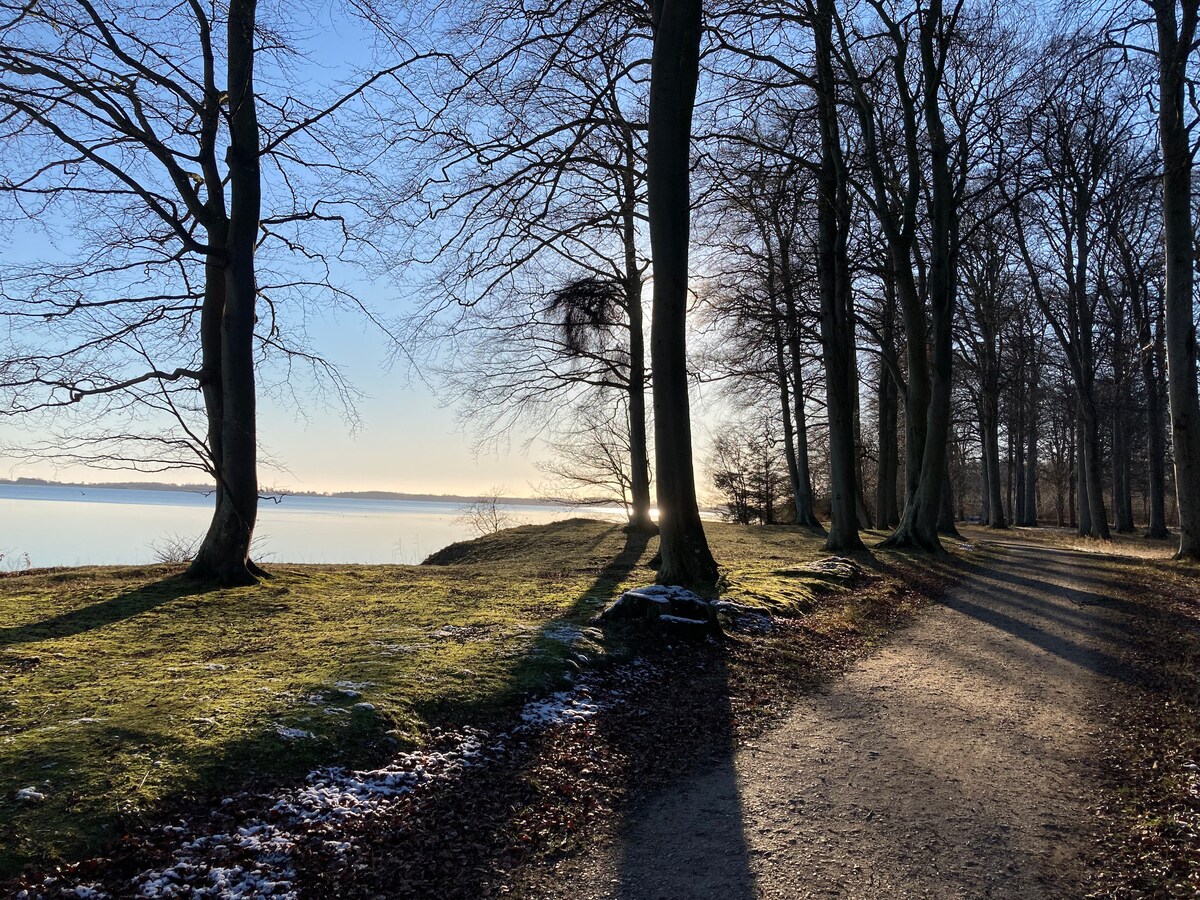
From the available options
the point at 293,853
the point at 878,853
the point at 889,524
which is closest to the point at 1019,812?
the point at 878,853

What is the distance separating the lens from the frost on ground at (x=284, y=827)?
277 centimetres

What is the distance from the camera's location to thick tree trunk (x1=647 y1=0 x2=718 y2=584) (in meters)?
8.69

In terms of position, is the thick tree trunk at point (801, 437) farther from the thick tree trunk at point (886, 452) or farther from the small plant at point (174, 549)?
the small plant at point (174, 549)

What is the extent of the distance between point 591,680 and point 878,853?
2735mm

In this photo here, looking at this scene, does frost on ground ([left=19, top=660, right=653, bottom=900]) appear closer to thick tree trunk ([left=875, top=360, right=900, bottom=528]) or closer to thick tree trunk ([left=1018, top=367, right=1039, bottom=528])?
thick tree trunk ([left=875, top=360, right=900, bottom=528])

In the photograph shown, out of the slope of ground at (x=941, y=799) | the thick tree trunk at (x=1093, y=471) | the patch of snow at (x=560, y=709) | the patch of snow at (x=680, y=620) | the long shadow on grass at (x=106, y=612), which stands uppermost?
the thick tree trunk at (x=1093, y=471)

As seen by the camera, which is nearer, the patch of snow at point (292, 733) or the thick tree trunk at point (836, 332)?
the patch of snow at point (292, 733)

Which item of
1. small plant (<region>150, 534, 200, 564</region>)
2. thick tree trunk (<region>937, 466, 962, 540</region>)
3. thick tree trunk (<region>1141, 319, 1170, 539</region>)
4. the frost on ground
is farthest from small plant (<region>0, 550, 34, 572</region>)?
thick tree trunk (<region>1141, 319, 1170, 539</region>)

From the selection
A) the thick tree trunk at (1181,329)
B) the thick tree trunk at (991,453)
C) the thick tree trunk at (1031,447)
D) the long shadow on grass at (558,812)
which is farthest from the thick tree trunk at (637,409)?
the thick tree trunk at (1031,447)

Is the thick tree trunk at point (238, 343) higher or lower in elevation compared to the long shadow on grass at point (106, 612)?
higher

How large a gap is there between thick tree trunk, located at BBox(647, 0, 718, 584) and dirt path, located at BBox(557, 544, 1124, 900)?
110 inches

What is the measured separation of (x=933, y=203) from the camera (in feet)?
52.6

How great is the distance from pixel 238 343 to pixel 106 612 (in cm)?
376

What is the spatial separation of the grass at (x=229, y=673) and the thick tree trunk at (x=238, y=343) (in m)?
0.67
